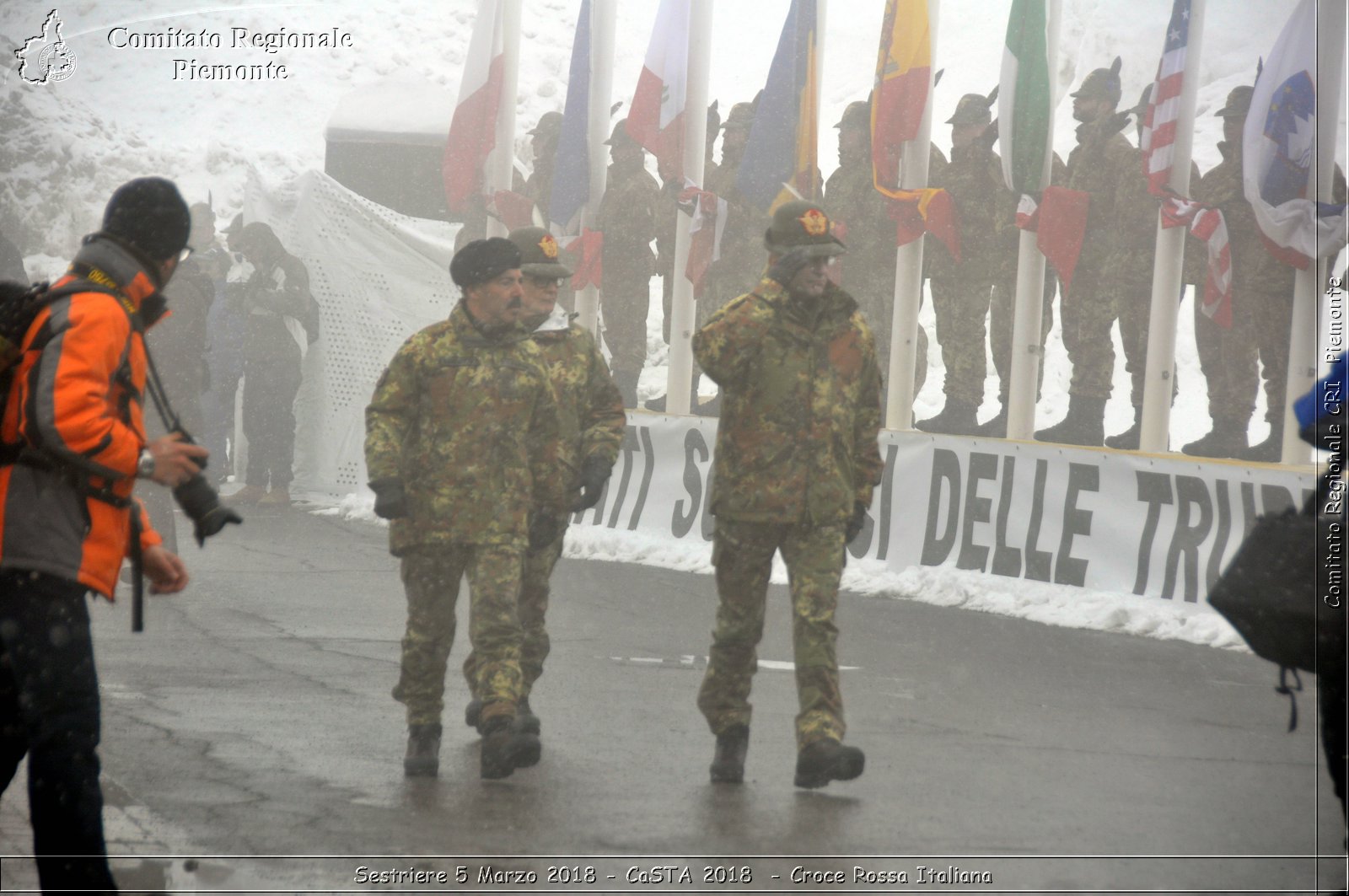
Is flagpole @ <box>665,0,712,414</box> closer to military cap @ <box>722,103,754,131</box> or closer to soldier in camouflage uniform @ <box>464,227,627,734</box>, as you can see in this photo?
military cap @ <box>722,103,754,131</box>

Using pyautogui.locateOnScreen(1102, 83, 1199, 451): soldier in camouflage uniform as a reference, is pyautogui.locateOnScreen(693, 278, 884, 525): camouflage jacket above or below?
below

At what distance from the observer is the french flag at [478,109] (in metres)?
15.7

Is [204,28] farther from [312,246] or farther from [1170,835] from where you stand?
[1170,835]

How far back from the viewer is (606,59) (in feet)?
50.1

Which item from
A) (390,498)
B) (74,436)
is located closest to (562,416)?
(390,498)

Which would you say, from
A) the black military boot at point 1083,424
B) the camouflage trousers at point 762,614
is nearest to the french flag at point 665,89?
the black military boot at point 1083,424

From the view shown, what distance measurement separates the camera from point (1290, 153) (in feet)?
33.1

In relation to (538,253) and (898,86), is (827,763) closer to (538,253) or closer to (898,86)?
(538,253)

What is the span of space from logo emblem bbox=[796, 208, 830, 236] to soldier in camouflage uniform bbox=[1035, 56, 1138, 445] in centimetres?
647

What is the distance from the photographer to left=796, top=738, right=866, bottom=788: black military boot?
5438 mm

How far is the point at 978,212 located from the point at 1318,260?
125 inches

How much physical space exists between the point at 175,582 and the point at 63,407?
0.65 meters

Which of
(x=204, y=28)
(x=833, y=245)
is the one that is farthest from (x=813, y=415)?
(x=204, y=28)

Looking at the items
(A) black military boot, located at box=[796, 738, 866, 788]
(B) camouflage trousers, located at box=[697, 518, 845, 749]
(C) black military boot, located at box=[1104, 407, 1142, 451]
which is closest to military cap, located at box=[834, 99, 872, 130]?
(C) black military boot, located at box=[1104, 407, 1142, 451]
